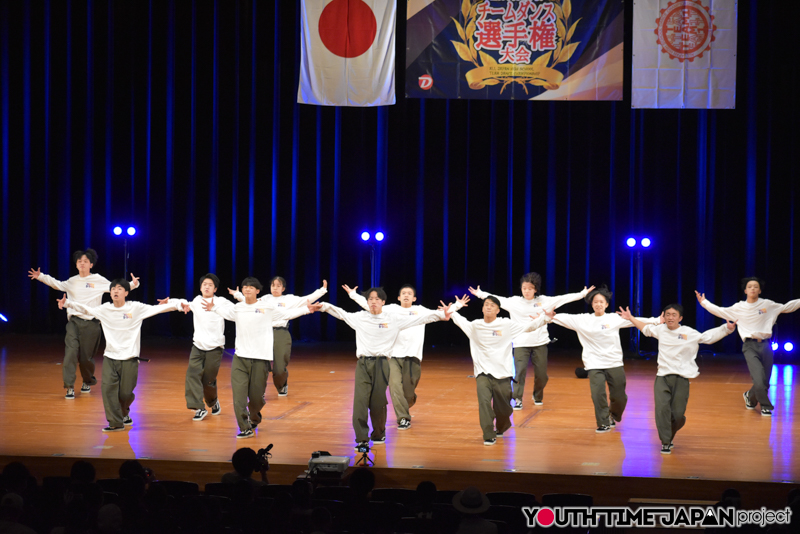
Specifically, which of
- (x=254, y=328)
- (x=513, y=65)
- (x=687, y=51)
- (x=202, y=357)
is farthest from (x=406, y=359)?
(x=687, y=51)

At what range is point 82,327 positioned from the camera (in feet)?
29.1

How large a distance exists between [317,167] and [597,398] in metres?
7.37

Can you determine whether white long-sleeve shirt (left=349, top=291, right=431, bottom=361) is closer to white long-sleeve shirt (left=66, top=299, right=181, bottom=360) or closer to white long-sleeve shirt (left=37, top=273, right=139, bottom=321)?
white long-sleeve shirt (left=66, top=299, right=181, bottom=360)

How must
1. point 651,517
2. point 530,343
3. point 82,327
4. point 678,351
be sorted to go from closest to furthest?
point 651,517 → point 678,351 → point 530,343 → point 82,327

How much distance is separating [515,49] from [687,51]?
236 centimetres

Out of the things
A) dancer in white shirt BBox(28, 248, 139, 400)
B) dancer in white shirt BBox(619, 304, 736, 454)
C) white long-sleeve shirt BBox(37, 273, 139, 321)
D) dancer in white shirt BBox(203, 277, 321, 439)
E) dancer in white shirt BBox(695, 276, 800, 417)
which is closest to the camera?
dancer in white shirt BBox(619, 304, 736, 454)

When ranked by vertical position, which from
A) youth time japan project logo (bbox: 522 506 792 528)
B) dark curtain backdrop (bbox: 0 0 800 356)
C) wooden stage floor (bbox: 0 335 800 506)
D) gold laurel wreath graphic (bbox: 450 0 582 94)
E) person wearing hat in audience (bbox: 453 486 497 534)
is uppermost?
gold laurel wreath graphic (bbox: 450 0 582 94)

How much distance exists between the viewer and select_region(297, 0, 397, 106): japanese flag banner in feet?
38.0

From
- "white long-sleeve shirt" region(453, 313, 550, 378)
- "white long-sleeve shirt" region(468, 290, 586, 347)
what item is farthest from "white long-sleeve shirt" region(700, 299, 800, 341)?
"white long-sleeve shirt" region(453, 313, 550, 378)

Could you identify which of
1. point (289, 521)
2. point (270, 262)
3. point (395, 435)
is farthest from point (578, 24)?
point (289, 521)

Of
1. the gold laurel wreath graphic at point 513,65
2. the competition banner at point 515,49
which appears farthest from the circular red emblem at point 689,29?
the gold laurel wreath graphic at point 513,65

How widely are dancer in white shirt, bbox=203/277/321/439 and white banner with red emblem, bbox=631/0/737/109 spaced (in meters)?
6.62

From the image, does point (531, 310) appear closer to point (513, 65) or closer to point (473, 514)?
point (513, 65)

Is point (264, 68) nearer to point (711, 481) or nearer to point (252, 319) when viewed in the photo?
point (252, 319)
